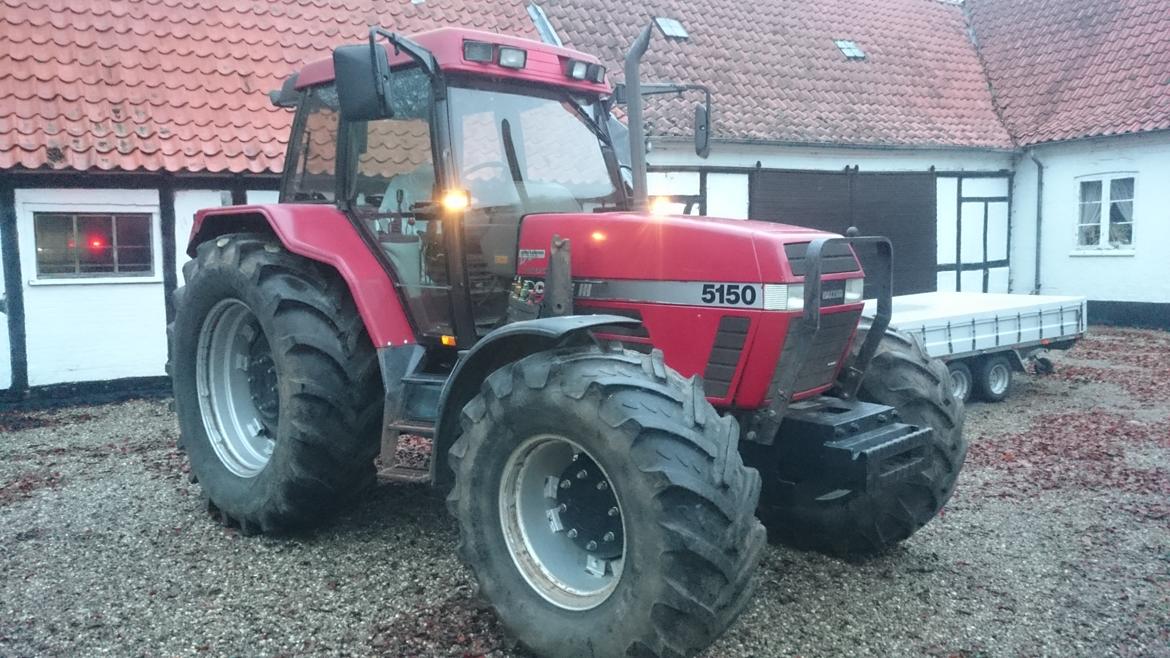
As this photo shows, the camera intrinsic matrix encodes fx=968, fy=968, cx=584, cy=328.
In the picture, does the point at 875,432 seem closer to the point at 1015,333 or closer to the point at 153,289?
the point at 1015,333

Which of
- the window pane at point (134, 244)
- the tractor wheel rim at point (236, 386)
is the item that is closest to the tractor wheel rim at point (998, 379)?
the tractor wheel rim at point (236, 386)

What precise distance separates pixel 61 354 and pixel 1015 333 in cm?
871

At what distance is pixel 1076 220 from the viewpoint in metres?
16.3

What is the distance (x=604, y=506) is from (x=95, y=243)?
282 inches

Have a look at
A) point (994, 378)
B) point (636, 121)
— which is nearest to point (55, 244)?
point (636, 121)

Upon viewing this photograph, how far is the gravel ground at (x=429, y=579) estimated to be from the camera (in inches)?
145

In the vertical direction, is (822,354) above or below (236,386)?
above

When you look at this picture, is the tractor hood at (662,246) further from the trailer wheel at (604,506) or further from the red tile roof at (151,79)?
the red tile roof at (151,79)

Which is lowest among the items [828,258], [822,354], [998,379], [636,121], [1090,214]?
[998,379]

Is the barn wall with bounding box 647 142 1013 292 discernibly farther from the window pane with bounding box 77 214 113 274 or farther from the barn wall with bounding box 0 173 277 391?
the window pane with bounding box 77 214 113 274

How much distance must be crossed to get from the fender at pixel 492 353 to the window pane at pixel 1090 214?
589 inches

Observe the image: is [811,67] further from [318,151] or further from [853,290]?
[853,290]

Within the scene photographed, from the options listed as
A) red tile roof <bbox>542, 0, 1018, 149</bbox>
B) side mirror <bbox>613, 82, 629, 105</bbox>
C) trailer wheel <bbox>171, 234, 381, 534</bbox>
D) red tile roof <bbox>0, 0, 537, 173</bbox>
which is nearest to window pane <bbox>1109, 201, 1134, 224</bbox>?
red tile roof <bbox>542, 0, 1018, 149</bbox>

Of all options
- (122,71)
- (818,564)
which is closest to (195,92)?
(122,71)
